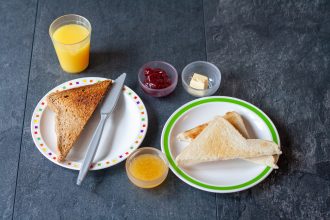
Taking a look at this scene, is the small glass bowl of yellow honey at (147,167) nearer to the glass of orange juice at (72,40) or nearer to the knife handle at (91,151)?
the knife handle at (91,151)

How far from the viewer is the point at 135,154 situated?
151 centimetres

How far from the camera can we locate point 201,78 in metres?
1.73

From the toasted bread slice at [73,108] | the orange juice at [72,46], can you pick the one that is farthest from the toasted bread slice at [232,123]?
the orange juice at [72,46]

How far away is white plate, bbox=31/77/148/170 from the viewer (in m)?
1.52

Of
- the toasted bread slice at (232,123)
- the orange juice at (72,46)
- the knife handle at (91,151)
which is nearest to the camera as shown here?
the knife handle at (91,151)

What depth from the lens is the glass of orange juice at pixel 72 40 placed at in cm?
171

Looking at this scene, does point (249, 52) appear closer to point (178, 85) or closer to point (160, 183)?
point (178, 85)

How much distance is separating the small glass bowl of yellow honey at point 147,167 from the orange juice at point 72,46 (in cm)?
49

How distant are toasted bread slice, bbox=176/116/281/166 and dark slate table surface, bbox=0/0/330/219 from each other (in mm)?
104

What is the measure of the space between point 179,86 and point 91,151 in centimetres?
48

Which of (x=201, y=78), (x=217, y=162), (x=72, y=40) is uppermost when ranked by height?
(x=72, y=40)

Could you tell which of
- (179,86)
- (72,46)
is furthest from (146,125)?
(72,46)

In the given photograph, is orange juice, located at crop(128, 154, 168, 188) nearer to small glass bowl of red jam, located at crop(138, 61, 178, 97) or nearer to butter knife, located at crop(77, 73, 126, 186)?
butter knife, located at crop(77, 73, 126, 186)

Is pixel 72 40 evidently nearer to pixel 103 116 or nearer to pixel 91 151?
pixel 103 116
